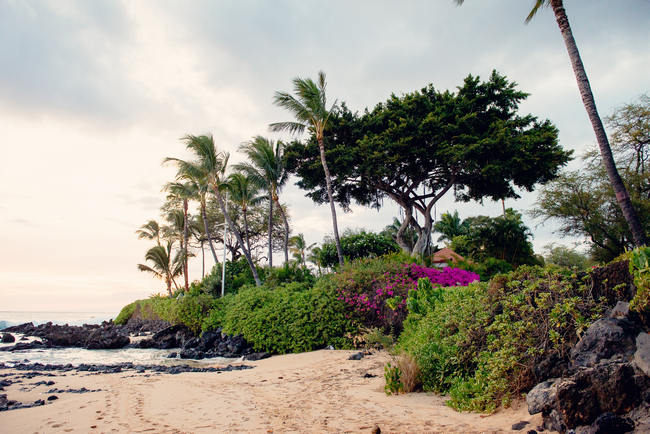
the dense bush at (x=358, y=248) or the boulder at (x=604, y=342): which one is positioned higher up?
the dense bush at (x=358, y=248)

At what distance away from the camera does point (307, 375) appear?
7680 mm

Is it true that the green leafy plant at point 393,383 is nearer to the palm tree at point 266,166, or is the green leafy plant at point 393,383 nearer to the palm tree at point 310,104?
the palm tree at point 310,104

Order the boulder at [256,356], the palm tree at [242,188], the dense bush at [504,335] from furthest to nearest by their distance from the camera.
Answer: the palm tree at [242,188] → the boulder at [256,356] → the dense bush at [504,335]

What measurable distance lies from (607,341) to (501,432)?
1.33 m

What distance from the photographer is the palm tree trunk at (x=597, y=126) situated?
321 inches

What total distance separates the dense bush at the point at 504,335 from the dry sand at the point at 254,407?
278mm

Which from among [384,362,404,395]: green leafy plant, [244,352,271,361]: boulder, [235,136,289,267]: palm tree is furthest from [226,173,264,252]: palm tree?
[384,362,404,395]: green leafy plant

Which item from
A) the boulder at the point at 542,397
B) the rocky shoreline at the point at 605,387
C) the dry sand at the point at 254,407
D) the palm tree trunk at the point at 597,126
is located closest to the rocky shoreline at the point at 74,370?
the dry sand at the point at 254,407

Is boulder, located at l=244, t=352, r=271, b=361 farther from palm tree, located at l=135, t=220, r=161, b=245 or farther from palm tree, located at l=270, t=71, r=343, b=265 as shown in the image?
palm tree, located at l=135, t=220, r=161, b=245

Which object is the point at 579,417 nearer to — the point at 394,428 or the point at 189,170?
the point at 394,428

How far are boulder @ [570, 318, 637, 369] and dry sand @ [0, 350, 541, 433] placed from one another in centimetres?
76

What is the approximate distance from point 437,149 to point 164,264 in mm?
31006

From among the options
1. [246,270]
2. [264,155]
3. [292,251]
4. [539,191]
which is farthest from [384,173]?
[292,251]

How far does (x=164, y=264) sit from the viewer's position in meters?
39.9
